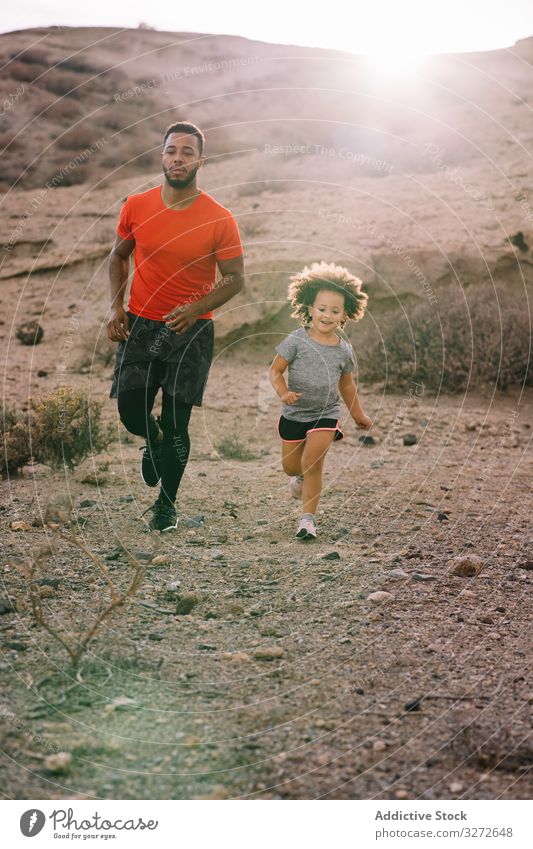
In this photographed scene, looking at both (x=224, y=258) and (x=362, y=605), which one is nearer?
(x=362, y=605)

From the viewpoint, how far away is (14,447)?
6938 millimetres

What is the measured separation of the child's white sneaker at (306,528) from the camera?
5.31 m

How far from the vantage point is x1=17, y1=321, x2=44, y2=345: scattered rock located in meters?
11.5

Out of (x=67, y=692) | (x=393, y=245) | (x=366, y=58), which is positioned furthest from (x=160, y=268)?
(x=366, y=58)

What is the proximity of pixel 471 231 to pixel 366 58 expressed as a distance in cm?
644

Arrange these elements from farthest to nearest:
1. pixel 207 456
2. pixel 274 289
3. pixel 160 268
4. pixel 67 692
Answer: pixel 274 289, pixel 207 456, pixel 160 268, pixel 67 692

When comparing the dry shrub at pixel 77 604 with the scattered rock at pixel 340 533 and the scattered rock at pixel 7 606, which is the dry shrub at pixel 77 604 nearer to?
the scattered rock at pixel 7 606

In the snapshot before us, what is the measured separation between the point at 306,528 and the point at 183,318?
56.7 inches

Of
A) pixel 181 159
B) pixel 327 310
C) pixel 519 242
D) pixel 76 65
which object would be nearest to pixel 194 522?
pixel 327 310

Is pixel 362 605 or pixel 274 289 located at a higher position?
pixel 274 289

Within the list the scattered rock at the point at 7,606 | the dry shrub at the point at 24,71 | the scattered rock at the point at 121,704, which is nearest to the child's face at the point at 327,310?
the scattered rock at the point at 7,606

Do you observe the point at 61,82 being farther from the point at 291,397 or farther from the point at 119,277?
the point at 291,397

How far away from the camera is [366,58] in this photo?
16719 millimetres
